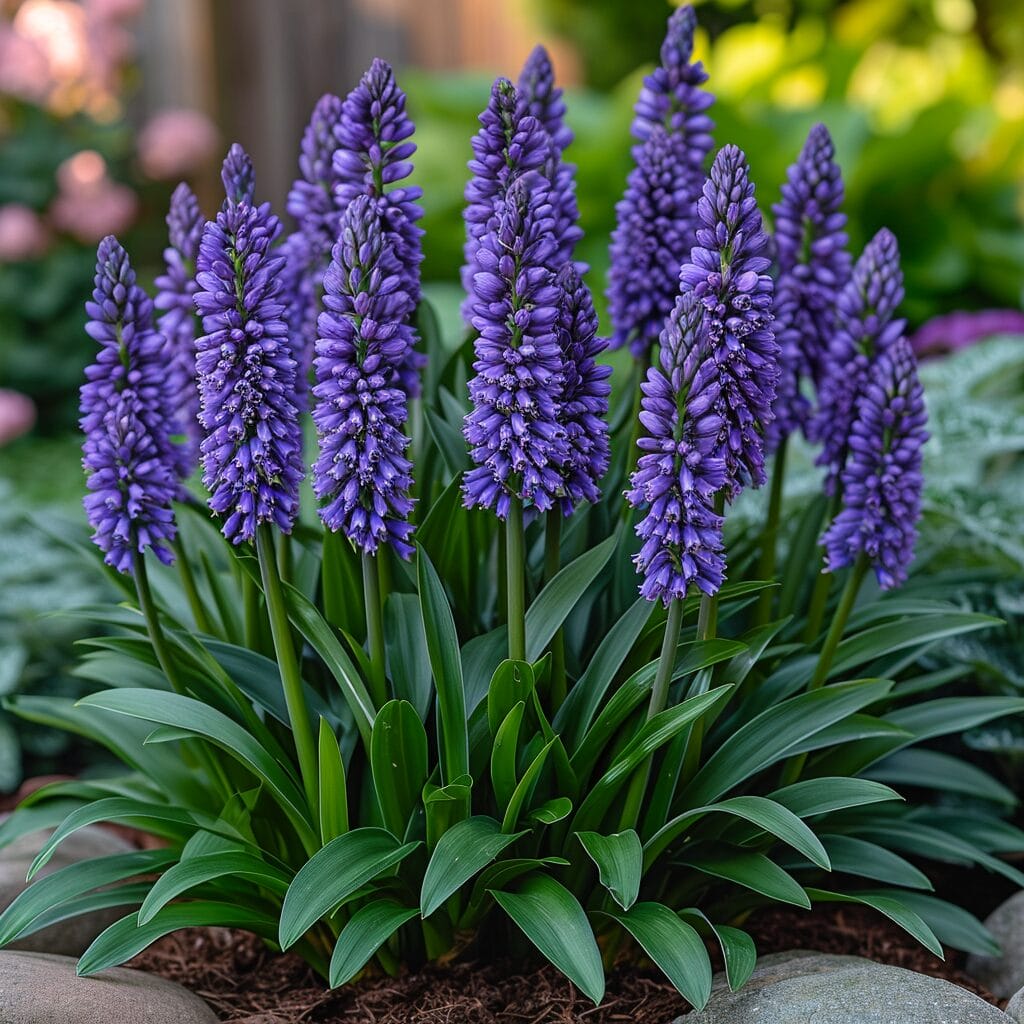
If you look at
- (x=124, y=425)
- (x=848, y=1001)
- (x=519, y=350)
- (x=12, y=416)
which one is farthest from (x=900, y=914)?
(x=12, y=416)

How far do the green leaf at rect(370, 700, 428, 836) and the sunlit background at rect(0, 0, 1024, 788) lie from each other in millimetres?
3394

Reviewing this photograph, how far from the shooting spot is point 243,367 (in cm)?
207

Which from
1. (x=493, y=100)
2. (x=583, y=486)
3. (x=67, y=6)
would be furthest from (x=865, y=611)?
(x=67, y=6)

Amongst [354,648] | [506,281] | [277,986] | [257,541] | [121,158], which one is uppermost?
[121,158]

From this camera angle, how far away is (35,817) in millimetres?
2822

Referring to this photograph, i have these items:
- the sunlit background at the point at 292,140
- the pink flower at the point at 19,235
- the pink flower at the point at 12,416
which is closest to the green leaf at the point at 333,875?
the sunlit background at the point at 292,140

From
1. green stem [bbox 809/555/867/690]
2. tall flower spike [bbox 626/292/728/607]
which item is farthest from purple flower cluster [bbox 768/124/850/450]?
tall flower spike [bbox 626/292/728/607]

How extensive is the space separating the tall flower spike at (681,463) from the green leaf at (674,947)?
61 cm

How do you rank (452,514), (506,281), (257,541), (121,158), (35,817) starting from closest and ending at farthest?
(506,281)
(257,541)
(452,514)
(35,817)
(121,158)

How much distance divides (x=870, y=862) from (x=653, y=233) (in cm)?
147

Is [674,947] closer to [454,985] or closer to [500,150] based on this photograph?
[454,985]

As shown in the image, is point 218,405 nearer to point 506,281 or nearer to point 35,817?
point 506,281

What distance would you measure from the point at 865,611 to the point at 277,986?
5.33ft

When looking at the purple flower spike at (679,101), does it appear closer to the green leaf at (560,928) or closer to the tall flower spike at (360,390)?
the tall flower spike at (360,390)
